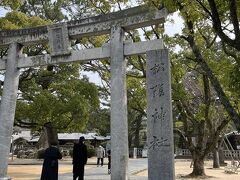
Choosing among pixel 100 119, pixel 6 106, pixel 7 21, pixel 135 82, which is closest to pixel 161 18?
pixel 6 106

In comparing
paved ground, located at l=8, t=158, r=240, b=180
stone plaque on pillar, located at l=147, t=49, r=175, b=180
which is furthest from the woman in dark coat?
paved ground, located at l=8, t=158, r=240, b=180

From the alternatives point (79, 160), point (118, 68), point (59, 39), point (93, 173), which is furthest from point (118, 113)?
point (93, 173)

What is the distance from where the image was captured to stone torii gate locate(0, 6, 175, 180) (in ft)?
29.2

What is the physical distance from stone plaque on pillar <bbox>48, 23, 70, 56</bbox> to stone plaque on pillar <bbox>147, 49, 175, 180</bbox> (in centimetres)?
348

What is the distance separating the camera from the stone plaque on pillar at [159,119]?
8617 millimetres

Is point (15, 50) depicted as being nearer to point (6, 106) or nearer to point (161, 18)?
point (6, 106)

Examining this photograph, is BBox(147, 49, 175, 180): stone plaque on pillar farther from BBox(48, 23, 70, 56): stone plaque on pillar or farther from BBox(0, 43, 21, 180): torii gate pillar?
BBox(0, 43, 21, 180): torii gate pillar

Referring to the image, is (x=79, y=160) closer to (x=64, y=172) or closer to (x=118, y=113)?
(x=118, y=113)

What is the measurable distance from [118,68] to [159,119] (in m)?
2.43

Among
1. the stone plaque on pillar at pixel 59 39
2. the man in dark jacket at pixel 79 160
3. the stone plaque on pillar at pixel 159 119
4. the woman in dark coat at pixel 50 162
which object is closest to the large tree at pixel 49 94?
the stone plaque on pillar at pixel 59 39

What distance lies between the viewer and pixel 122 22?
11.0 m

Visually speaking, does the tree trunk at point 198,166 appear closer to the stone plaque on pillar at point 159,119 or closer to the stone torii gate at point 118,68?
the stone torii gate at point 118,68

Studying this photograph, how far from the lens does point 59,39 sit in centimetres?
1173

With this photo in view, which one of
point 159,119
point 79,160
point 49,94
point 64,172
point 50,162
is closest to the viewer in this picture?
point 159,119
